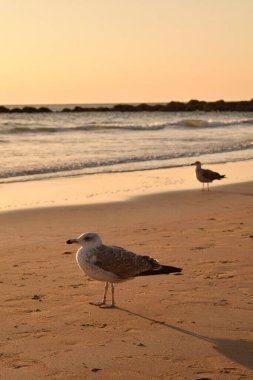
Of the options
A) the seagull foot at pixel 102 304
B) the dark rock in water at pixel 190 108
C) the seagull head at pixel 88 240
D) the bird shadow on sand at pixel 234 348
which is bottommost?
the seagull foot at pixel 102 304

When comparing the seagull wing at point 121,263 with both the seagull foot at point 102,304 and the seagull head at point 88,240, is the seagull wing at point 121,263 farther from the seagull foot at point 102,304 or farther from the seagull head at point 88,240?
the seagull foot at point 102,304

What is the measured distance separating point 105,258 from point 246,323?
1375 mm

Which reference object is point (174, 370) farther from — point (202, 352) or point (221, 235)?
point (221, 235)

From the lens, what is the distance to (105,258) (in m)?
6.16

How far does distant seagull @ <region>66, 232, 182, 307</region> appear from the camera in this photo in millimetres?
6141

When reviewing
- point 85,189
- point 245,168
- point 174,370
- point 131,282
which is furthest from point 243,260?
point 245,168

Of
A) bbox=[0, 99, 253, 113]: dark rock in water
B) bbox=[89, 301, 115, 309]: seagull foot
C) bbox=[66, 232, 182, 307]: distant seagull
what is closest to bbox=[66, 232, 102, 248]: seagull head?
bbox=[66, 232, 182, 307]: distant seagull

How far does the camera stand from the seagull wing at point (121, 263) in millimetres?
6145

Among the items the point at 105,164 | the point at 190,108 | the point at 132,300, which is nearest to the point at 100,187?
the point at 105,164

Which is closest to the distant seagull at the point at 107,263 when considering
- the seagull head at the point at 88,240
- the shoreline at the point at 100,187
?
the seagull head at the point at 88,240

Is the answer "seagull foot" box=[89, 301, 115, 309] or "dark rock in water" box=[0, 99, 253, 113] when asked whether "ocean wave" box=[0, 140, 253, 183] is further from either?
"dark rock in water" box=[0, 99, 253, 113]

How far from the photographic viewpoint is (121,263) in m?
6.21

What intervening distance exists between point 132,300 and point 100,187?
8.30 meters

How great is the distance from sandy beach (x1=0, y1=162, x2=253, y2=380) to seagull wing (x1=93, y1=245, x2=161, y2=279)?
0.32 meters
